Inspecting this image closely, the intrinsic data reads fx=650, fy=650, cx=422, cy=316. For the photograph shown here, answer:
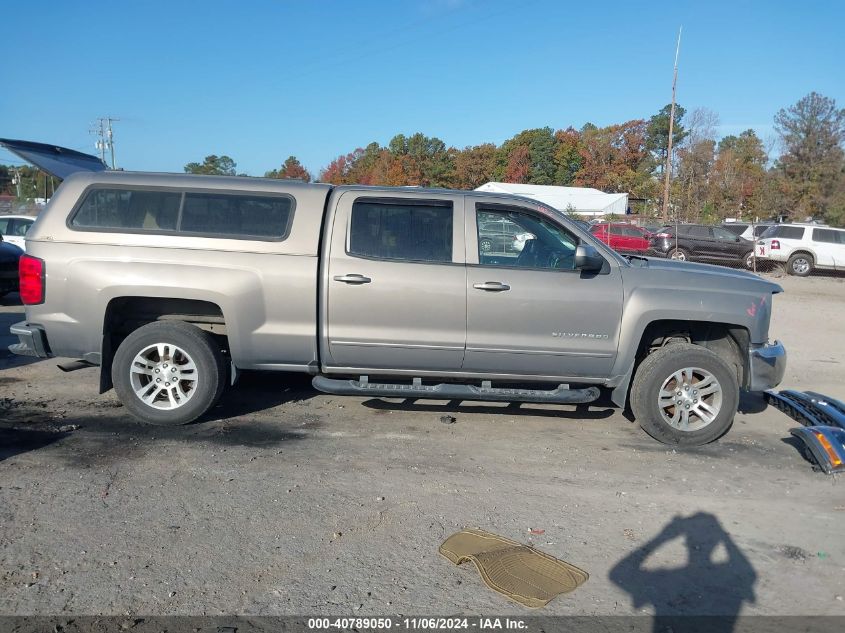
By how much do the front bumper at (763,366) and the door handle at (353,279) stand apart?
332 centimetres

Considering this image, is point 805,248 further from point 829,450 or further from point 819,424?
point 829,450

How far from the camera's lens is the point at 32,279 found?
533 centimetres

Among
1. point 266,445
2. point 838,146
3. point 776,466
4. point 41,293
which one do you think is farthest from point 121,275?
point 838,146

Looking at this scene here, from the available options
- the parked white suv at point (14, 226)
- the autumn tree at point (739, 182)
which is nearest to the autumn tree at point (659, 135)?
the autumn tree at point (739, 182)

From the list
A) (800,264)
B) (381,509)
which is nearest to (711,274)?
(381,509)

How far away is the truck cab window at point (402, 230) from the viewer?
547 centimetres

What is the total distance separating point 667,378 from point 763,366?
2.84 feet

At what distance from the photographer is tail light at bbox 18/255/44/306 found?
5.30m

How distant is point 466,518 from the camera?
13.3 ft

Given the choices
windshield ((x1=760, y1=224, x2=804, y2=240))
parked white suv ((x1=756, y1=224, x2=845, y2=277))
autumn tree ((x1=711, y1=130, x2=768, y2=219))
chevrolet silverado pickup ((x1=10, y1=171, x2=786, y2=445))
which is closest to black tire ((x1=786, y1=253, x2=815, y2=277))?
parked white suv ((x1=756, y1=224, x2=845, y2=277))

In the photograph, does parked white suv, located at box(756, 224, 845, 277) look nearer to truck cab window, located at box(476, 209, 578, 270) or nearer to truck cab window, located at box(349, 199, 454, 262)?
truck cab window, located at box(476, 209, 578, 270)

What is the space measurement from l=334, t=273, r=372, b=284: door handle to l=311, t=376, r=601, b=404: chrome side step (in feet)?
2.79

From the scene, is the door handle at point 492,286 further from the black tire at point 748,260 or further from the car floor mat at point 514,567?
the black tire at point 748,260

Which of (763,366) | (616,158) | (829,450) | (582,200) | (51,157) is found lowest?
(829,450)
